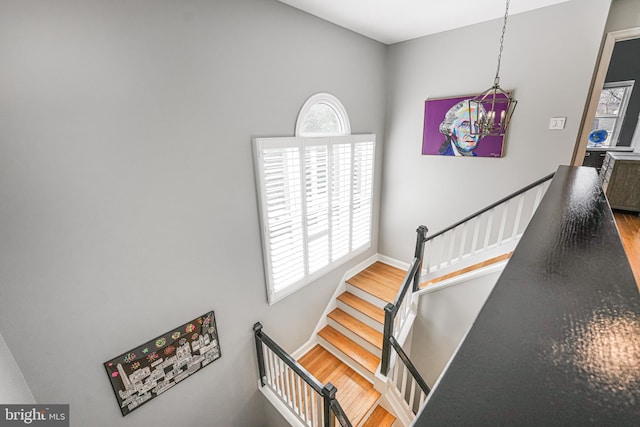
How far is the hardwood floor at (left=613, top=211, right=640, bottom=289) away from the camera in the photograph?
200 centimetres

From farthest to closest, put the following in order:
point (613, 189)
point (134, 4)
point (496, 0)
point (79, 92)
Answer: point (613, 189) → point (496, 0) → point (134, 4) → point (79, 92)

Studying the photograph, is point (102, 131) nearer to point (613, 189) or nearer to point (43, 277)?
point (43, 277)

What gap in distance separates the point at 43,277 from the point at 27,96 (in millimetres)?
930

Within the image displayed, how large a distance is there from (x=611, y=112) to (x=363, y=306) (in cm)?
627

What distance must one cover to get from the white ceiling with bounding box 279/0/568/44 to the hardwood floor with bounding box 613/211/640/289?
2188mm

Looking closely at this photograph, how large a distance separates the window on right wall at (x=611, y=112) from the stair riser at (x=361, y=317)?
18.4 ft

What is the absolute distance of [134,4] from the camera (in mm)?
1495

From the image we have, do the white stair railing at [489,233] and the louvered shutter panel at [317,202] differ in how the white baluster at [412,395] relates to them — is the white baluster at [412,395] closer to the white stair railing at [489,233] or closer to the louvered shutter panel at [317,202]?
the white stair railing at [489,233]

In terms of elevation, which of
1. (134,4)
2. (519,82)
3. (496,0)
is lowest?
(519,82)

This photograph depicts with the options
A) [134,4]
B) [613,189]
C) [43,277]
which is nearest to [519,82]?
[613,189]

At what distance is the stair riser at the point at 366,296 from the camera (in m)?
3.34

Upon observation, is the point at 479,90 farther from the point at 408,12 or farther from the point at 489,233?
the point at 489,233

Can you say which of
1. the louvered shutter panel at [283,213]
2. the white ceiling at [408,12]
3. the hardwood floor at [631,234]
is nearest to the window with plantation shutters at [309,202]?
the louvered shutter panel at [283,213]

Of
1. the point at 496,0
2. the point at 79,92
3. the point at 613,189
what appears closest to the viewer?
the point at 79,92
